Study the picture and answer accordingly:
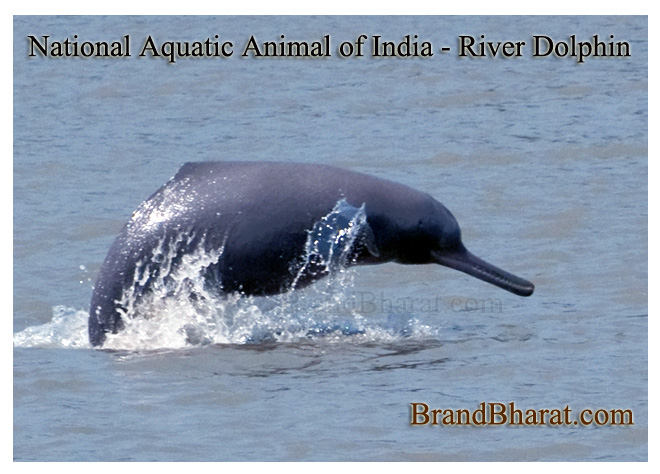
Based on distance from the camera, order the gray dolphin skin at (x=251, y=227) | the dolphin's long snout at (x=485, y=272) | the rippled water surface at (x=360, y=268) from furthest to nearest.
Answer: the dolphin's long snout at (x=485, y=272), the gray dolphin skin at (x=251, y=227), the rippled water surface at (x=360, y=268)

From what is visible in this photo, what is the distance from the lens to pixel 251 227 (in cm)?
1348

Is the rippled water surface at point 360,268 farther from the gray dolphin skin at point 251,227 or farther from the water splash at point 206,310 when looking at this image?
the gray dolphin skin at point 251,227

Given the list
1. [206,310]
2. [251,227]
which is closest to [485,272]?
[251,227]

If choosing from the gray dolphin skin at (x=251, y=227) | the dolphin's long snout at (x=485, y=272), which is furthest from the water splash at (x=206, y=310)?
the dolphin's long snout at (x=485, y=272)

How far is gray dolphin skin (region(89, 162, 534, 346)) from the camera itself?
44.3 feet

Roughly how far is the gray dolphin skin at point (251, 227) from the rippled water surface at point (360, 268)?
581 mm

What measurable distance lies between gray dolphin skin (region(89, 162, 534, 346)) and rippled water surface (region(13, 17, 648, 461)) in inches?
22.9

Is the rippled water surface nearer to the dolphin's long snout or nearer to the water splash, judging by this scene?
the water splash

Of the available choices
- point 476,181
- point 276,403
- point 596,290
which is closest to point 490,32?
point 476,181

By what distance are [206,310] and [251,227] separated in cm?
100

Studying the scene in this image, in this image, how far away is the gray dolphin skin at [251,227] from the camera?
44.3 ft

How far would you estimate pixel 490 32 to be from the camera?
30188 millimetres

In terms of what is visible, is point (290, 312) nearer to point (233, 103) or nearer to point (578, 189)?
point (578, 189)

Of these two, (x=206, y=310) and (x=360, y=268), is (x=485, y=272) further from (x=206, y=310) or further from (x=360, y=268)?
(x=360, y=268)
